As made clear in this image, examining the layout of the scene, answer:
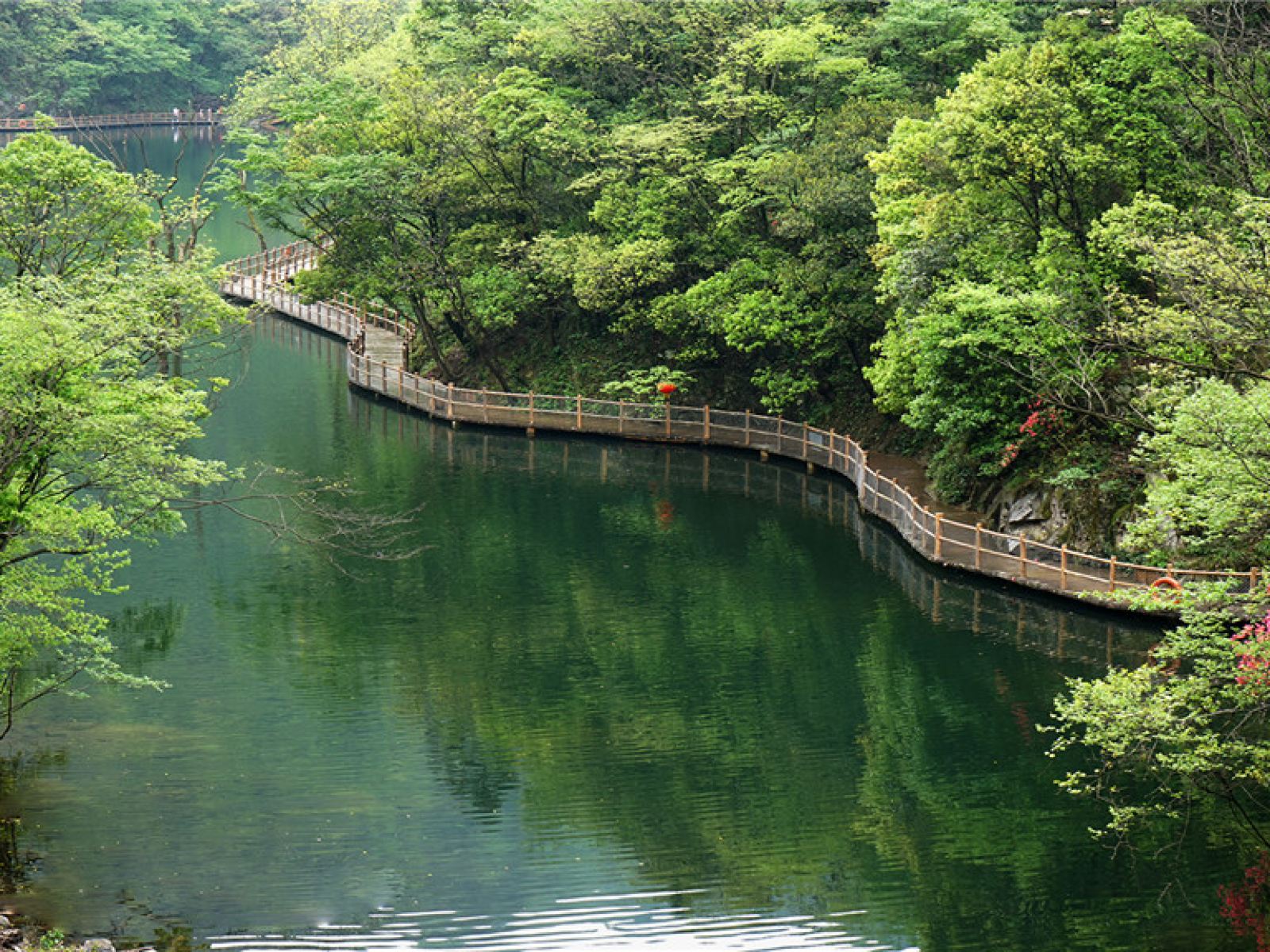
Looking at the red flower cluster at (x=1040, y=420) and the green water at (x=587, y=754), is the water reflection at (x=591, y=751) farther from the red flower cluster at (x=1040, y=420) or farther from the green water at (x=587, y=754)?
the red flower cluster at (x=1040, y=420)

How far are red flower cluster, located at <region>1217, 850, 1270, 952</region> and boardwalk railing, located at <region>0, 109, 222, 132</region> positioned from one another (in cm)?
10219

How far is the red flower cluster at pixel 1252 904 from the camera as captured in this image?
22.7 m

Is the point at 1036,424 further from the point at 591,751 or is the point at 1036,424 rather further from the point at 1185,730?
the point at 1185,730

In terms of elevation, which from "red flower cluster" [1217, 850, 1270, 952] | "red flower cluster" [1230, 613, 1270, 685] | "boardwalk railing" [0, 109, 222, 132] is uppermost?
"boardwalk railing" [0, 109, 222, 132]

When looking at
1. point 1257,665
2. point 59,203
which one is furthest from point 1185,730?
point 59,203

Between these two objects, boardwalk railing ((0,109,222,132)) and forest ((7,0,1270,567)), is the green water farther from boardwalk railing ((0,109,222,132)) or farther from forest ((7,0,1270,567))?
A: boardwalk railing ((0,109,222,132))

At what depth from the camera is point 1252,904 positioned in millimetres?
23375

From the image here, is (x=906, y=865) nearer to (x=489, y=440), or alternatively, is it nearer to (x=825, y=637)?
(x=825, y=637)

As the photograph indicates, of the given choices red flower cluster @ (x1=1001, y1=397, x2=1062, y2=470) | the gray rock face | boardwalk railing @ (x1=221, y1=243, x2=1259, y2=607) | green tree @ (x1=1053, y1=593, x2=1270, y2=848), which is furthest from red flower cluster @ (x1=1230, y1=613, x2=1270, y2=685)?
the gray rock face

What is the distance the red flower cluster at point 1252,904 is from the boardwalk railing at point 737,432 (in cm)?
425

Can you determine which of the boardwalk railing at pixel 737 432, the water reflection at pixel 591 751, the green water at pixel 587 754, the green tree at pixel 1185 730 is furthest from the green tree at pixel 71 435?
the boardwalk railing at pixel 737 432

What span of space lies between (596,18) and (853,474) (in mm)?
19006

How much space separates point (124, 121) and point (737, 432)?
3269 inches

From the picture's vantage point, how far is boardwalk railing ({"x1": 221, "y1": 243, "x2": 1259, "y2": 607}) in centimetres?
3581
